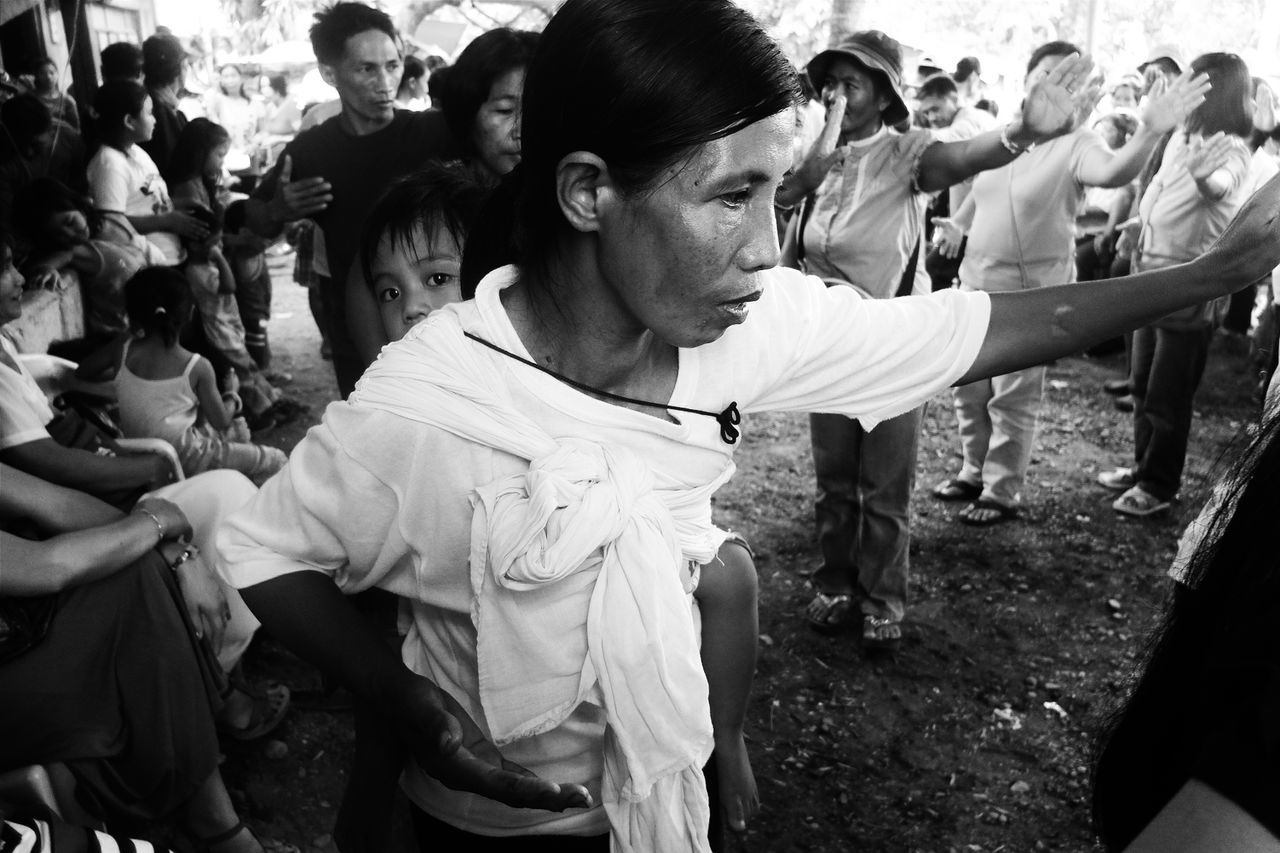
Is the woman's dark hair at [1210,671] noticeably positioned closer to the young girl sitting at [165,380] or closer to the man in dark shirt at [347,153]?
the man in dark shirt at [347,153]

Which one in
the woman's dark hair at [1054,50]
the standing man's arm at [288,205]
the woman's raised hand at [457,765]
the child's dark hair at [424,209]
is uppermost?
the child's dark hair at [424,209]

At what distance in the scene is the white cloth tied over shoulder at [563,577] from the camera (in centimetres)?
127

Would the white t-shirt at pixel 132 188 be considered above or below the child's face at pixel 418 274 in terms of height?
below

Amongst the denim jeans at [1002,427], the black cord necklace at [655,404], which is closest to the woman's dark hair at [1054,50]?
the denim jeans at [1002,427]

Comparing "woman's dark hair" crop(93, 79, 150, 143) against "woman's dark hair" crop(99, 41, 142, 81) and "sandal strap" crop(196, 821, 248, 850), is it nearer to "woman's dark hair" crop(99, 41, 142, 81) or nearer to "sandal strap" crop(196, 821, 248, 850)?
"woman's dark hair" crop(99, 41, 142, 81)

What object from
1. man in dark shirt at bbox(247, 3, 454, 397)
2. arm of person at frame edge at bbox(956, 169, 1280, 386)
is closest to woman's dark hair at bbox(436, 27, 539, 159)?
man in dark shirt at bbox(247, 3, 454, 397)

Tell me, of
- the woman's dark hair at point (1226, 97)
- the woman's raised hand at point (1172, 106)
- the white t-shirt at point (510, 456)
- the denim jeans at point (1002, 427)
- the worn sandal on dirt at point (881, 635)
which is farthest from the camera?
the denim jeans at point (1002, 427)

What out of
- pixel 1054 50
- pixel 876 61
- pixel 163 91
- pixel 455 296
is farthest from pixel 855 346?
pixel 163 91

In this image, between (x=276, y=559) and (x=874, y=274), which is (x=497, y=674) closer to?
(x=276, y=559)

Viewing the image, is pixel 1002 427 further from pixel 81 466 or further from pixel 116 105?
pixel 116 105

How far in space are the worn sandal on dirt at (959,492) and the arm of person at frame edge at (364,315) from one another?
3699mm

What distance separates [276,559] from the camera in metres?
1.34

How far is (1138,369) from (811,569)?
7.86ft

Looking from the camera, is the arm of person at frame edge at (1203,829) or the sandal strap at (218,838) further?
the sandal strap at (218,838)
